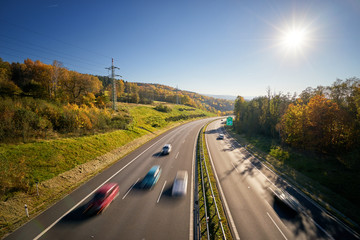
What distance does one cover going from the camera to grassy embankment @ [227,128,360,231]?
14083 millimetres

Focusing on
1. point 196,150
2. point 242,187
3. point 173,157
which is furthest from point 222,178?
point 196,150

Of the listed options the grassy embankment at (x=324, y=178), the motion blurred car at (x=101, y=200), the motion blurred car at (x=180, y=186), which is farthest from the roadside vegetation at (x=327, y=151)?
the motion blurred car at (x=101, y=200)

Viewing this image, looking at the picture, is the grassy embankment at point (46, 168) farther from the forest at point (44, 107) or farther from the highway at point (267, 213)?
the highway at point (267, 213)

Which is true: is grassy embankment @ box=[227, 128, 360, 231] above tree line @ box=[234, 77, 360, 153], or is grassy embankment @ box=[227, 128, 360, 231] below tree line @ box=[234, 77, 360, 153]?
below

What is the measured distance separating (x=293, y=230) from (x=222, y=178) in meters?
8.67

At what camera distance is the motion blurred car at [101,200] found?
12.3 meters

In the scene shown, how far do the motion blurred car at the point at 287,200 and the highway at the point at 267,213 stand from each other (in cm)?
30

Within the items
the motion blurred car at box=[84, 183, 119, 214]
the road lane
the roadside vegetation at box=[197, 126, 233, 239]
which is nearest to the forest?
the motion blurred car at box=[84, 183, 119, 214]

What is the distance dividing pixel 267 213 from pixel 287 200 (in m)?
3.74

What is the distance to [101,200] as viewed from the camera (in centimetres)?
1266

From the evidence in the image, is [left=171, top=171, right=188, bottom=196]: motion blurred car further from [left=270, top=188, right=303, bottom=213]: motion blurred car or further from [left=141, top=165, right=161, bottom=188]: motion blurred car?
[left=270, top=188, right=303, bottom=213]: motion blurred car

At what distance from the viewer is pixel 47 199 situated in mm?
13727

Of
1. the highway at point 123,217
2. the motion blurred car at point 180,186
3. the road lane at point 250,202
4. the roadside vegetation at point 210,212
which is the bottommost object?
the highway at point 123,217

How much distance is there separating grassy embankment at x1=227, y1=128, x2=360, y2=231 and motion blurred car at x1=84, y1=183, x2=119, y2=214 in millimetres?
21753
